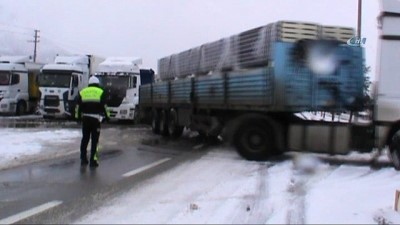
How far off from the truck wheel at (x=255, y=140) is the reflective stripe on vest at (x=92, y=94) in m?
3.16

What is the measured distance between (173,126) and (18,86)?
17.0 m

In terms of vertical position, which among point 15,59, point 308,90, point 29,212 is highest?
point 15,59

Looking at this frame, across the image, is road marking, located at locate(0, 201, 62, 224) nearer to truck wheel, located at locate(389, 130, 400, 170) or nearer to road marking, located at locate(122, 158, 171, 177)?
road marking, located at locate(122, 158, 171, 177)

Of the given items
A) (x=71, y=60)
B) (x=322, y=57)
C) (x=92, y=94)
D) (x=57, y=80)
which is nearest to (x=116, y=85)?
(x=57, y=80)

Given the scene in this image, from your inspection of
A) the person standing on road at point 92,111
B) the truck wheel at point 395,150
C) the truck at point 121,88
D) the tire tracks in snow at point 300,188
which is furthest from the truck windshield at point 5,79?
the truck wheel at point 395,150

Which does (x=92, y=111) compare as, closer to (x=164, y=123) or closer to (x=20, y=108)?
(x=164, y=123)

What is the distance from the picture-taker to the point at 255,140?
1233cm

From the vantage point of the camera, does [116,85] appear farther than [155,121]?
Yes

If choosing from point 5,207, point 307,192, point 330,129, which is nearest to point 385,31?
point 330,129

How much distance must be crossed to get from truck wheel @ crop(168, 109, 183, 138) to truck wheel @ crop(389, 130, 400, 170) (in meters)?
8.25

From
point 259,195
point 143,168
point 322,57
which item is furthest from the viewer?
point 322,57

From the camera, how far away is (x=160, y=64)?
20.9 m

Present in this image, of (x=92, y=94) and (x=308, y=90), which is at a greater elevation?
(x=308, y=90)

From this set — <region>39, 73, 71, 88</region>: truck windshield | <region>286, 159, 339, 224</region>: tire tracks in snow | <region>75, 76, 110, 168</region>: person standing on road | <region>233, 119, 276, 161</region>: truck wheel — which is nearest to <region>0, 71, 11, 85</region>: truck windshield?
<region>39, 73, 71, 88</region>: truck windshield
